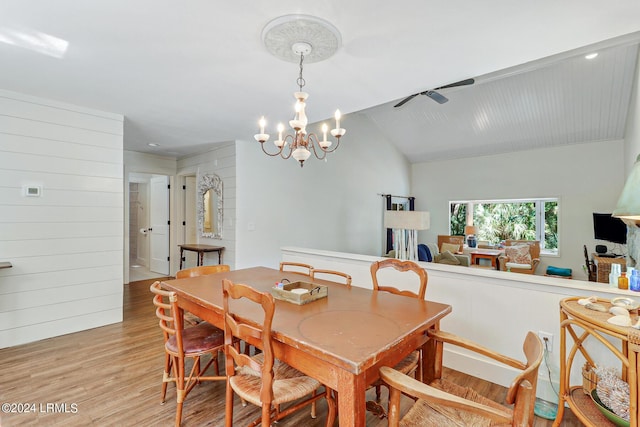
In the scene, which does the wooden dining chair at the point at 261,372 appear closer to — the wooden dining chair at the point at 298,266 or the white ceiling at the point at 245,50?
the wooden dining chair at the point at 298,266

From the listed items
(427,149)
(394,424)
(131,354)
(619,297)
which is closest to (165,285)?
(131,354)

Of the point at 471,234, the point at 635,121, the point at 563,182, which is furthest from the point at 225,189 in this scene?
the point at 563,182

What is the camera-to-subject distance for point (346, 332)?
1.33m

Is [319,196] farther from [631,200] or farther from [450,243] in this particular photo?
[631,200]

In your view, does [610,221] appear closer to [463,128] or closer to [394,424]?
[463,128]

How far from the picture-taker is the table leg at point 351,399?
3.65 ft

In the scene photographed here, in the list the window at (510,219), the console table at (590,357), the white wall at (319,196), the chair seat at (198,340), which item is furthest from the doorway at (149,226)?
the window at (510,219)

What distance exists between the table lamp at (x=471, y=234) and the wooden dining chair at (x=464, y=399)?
6277mm

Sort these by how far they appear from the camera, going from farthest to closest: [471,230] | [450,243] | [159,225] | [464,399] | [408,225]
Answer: [471,230], [450,243], [159,225], [408,225], [464,399]

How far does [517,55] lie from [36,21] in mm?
3078

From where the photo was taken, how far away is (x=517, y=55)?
2.12 meters

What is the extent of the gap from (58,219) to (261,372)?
3.09 meters

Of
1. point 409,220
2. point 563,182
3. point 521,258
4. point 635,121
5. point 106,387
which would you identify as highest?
point 635,121

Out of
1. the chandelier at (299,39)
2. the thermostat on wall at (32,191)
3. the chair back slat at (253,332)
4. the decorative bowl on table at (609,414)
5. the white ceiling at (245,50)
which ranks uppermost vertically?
the white ceiling at (245,50)
